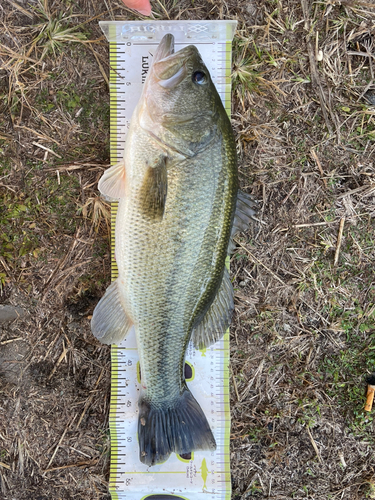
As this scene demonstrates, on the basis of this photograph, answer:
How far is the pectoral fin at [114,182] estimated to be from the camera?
7.37 ft

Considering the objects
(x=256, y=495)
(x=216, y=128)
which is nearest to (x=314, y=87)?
(x=216, y=128)

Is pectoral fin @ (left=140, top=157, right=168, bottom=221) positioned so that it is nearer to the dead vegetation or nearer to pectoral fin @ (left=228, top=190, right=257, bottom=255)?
→ pectoral fin @ (left=228, top=190, right=257, bottom=255)

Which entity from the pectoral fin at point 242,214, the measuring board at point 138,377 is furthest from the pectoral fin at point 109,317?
the pectoral fin at point 242,214

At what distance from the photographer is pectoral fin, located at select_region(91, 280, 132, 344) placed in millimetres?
2350

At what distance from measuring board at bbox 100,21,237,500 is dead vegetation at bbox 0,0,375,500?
116mm

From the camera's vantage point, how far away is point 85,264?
2.74m

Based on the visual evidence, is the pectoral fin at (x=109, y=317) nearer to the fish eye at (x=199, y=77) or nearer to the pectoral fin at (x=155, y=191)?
the pectoral fin at (x=155, y=191)

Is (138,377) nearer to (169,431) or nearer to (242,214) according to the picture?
(169,431)

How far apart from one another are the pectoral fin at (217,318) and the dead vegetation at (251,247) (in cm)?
47

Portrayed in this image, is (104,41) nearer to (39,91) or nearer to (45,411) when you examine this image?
(39,91)

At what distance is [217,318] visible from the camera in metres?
2.40

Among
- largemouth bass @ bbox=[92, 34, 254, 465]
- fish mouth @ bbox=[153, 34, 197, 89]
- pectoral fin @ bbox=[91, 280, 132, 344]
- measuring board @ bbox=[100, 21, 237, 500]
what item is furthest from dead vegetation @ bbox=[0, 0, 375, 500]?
fish mouth @ bbox=[153, 34, 197, 89]

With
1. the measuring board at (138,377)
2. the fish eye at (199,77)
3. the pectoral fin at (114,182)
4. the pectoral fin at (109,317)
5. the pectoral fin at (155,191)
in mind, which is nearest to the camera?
the pectoral fin at (155,191)

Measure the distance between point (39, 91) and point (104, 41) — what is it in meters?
0.63
